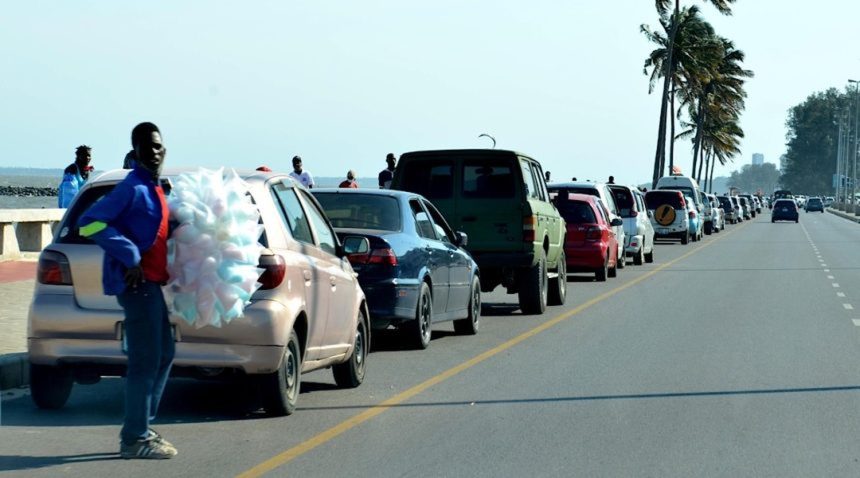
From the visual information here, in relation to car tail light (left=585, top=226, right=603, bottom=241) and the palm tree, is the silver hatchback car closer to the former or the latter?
car tail light (left=585, top=226, right=603, bottom=241)

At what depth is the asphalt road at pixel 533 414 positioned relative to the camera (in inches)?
324

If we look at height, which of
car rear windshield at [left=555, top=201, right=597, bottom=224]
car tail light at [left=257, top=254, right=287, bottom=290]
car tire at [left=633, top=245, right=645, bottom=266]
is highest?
car tail light at [left=257, top=254, right=287, bottom=290]

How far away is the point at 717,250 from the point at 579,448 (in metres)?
36.4

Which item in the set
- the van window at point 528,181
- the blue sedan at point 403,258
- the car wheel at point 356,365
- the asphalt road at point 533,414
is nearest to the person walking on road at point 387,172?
the van window at point 528,181

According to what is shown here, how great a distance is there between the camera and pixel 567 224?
85.5 feet

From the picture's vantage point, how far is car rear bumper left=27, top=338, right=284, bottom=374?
9.41m

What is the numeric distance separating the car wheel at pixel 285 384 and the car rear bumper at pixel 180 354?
190 mm

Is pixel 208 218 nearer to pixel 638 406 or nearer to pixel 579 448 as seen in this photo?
pixel 579 448

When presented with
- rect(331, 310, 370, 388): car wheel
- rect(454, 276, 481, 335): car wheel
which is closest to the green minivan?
rect(454, 276, 481, 335): car wheel

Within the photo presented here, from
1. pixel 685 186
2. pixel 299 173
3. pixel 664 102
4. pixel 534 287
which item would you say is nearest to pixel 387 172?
pixel 299 173

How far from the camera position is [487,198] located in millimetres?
18484

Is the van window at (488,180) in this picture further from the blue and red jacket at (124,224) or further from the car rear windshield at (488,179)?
the blue and red jacket at (124,224)

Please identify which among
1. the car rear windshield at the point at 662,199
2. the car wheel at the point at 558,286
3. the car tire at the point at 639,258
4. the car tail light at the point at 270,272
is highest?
the car tail light at the point at 270,272

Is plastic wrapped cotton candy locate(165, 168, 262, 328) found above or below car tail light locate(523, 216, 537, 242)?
above
